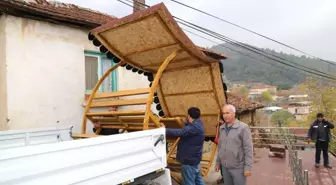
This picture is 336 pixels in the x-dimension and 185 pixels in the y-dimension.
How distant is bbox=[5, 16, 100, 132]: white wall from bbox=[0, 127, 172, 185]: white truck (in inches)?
101

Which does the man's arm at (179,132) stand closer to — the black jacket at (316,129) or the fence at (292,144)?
the fence at (292,144)

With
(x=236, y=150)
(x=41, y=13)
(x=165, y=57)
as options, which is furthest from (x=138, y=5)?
(x=236, y=150)

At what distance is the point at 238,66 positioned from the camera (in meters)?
88.6

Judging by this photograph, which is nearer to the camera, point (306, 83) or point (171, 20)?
point (171, 20)

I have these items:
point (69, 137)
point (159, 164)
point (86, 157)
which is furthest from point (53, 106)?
point (86, 157)

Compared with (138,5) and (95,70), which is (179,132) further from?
(138,5)

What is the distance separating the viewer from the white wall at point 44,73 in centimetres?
594

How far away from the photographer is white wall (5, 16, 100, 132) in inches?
234

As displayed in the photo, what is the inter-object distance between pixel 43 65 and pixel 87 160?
15.3ft

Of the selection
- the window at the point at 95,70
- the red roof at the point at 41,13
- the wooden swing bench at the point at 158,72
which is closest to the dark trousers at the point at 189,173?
the wooden swing bench at the point at 158,72

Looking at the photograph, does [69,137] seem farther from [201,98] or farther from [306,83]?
[306,83]

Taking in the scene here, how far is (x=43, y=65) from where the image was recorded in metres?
6.43

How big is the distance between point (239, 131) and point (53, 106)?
4.49 meters

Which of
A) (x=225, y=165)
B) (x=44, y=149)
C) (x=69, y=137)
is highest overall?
(x=44, y=149)
